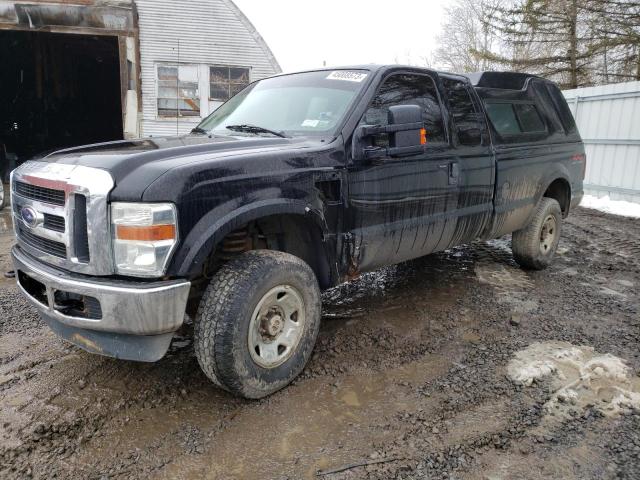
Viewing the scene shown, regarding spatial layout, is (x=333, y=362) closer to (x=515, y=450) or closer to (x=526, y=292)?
(x=515, y=450)

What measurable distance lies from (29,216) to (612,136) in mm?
11116

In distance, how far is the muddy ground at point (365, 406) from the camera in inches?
90.3

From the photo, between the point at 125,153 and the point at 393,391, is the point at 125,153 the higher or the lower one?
the higher one

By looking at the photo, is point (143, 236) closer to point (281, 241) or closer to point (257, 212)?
point (257, 212)

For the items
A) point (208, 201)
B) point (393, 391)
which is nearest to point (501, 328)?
point (393, 391)

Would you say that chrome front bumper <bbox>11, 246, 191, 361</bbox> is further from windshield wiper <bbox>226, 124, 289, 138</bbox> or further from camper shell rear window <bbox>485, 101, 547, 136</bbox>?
camper shell rear window <bbox>485, 101, 547, 136</bbox>

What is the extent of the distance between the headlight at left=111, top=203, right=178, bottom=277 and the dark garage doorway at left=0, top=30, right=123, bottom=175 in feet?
51.4

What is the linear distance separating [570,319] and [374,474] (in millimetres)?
2605

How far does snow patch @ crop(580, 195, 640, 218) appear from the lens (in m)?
9.25

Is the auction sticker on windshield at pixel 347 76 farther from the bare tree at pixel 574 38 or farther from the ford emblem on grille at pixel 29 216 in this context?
the bare tree at pixel 574 38

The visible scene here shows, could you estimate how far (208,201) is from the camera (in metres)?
2.48

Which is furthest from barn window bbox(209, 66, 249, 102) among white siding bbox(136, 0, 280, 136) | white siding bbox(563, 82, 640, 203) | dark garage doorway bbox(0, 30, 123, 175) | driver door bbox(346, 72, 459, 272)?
driver door bbox(346, 72, 459, 272)

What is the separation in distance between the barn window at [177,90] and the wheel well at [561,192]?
9.76 metres

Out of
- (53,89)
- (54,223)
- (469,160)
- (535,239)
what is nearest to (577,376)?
(469,160)
